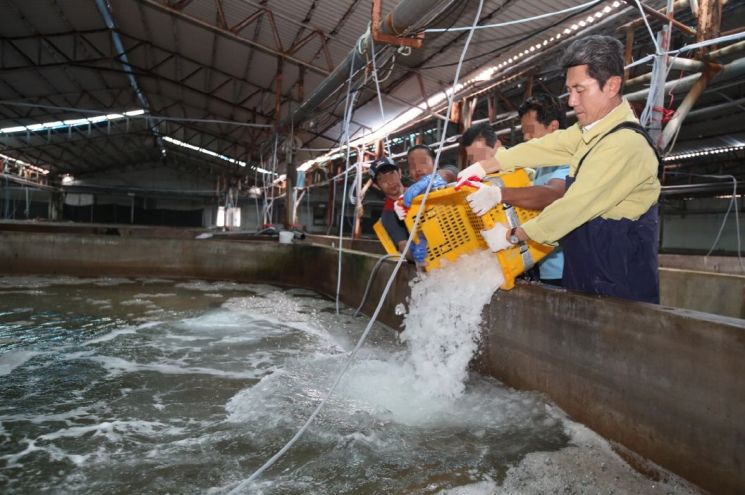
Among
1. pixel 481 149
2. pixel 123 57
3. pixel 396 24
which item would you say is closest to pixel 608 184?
pixel 481 149

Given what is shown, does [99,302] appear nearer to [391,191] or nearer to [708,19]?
[391,191]

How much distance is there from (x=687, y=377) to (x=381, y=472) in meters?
1.26

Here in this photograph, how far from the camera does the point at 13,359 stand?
9.86 ft

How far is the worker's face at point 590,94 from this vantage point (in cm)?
187

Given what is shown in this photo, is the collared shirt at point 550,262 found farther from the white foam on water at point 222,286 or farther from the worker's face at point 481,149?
the white foam on water at point 222,286

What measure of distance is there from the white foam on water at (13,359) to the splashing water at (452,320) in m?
2.63

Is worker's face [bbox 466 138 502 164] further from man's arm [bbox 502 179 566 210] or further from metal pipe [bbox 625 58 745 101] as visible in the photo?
metal pipe [bbox 625 58 745 101]

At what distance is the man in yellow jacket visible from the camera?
1.79 m

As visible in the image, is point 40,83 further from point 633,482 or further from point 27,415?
point 633,482

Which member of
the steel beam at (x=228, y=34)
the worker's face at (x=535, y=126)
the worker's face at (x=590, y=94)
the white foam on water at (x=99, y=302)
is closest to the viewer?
the worker's face at (x=590, y=94)

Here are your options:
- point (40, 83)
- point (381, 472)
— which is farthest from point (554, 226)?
point (40, 83)

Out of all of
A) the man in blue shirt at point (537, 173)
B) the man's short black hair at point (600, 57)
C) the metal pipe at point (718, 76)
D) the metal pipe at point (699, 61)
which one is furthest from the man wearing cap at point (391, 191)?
the metal pipe at point (718, 76)

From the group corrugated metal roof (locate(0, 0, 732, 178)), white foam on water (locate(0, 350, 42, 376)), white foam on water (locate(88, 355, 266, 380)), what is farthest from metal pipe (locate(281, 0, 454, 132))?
white foam on water (locate(0, 350, 42, 376))

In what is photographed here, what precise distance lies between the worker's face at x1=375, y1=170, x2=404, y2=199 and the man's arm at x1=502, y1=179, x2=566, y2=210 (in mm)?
1651
